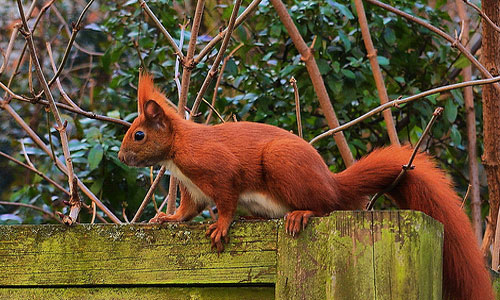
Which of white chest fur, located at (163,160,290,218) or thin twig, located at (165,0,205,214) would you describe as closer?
white chest fur, located at (163,160,290,218)

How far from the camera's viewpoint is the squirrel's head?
5.08ft

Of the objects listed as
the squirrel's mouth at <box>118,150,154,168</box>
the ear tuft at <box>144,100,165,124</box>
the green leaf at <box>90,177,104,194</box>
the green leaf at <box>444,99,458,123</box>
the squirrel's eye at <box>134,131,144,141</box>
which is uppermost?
the ear tuft at <box>144,100,165,124</box>

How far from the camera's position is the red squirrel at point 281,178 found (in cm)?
133

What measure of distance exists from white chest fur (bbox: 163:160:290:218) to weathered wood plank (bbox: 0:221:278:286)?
157mm

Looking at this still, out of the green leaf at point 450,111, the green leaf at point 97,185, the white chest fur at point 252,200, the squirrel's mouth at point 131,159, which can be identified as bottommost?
the green leaf at point 97,185

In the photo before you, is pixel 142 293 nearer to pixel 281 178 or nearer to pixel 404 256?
pixel 281 178

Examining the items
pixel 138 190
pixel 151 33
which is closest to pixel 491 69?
pixel 138 190

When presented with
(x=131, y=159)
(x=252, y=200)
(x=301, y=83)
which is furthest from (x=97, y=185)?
(x=252, y=200)

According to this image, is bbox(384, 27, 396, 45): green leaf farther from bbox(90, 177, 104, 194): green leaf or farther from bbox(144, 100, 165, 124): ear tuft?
bbox(144, 100, 165, 124): ear tuft

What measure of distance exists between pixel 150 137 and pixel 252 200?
0.28 meters

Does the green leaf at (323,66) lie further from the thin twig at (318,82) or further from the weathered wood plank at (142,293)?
the weathered wood plank at (142,293)

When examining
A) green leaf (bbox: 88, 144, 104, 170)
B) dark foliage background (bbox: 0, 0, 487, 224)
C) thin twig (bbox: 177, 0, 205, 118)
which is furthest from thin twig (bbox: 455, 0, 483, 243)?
green leaf (bbox: 88, 144, 104, 170)

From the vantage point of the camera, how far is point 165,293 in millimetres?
1321

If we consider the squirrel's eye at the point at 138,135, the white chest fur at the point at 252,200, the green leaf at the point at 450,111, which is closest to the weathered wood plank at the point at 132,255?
the white chest fur at the point at 252,200
